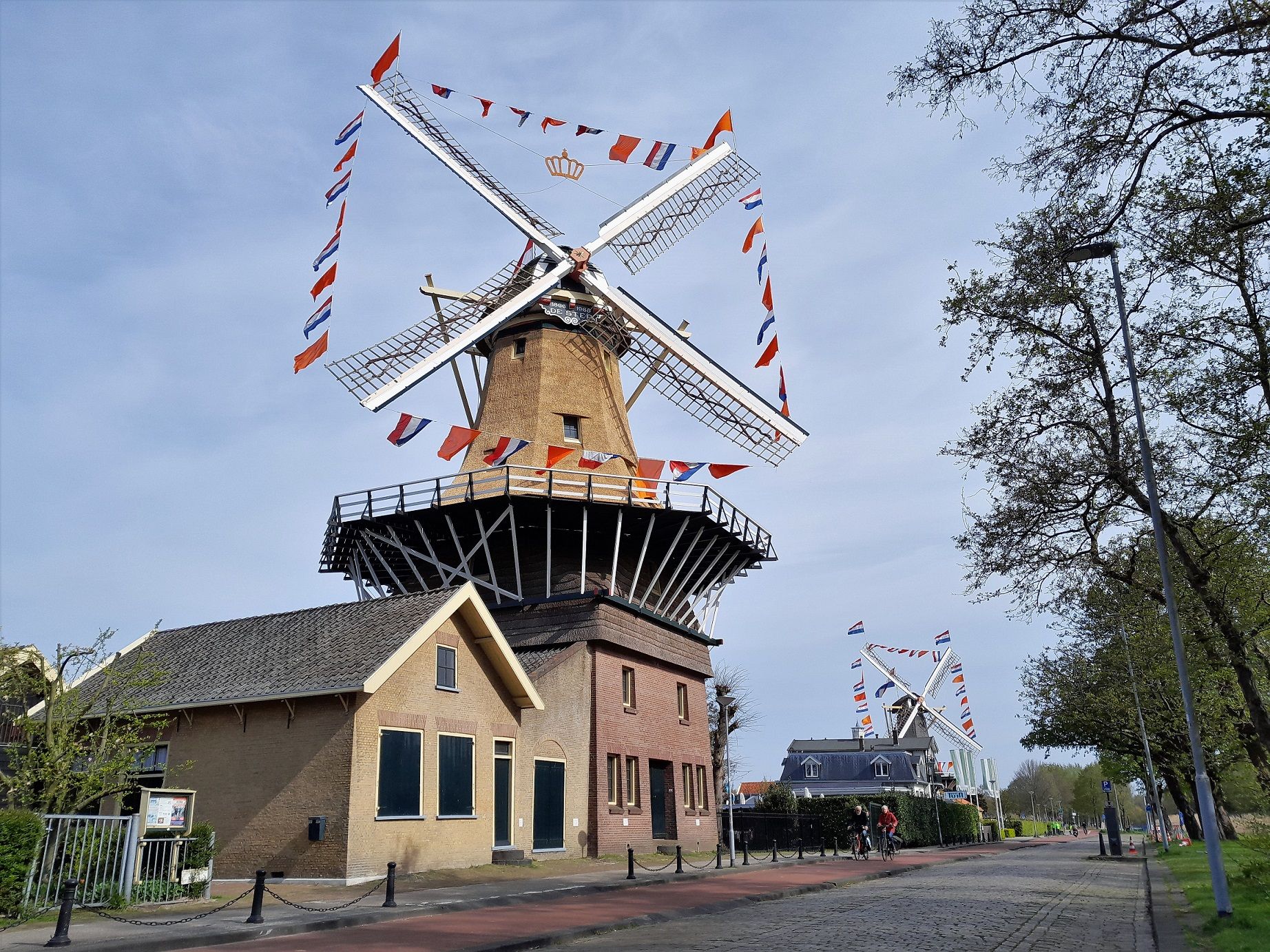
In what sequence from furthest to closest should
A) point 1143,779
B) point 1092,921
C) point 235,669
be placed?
1. point 1143,779
2. point 235,669
3. point 1092,921

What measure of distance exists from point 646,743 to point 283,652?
11407 millimetres

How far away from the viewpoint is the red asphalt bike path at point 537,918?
11.5 meters

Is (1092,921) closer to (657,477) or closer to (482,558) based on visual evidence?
(657,477)

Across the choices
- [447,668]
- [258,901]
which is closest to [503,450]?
[447,668]

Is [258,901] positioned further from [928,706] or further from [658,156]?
[928,706]

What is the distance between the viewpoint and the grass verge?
10.0 m

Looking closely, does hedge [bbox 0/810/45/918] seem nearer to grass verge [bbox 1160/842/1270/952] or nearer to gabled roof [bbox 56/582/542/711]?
gabled roof [bbox 56/582/542/711]

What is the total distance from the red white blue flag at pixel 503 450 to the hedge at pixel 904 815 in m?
20.3

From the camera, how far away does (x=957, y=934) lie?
12.0 meters

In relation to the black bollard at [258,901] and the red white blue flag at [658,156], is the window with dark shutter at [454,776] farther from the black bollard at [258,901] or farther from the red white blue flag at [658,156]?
the red white blue flag at [658,156]

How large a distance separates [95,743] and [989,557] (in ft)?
59.8

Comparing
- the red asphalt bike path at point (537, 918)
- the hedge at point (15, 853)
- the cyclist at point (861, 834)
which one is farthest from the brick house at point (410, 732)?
the cyclist at point (861, 834)

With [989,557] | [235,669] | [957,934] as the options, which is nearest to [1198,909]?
[957,934]

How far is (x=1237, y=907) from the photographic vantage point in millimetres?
12844
